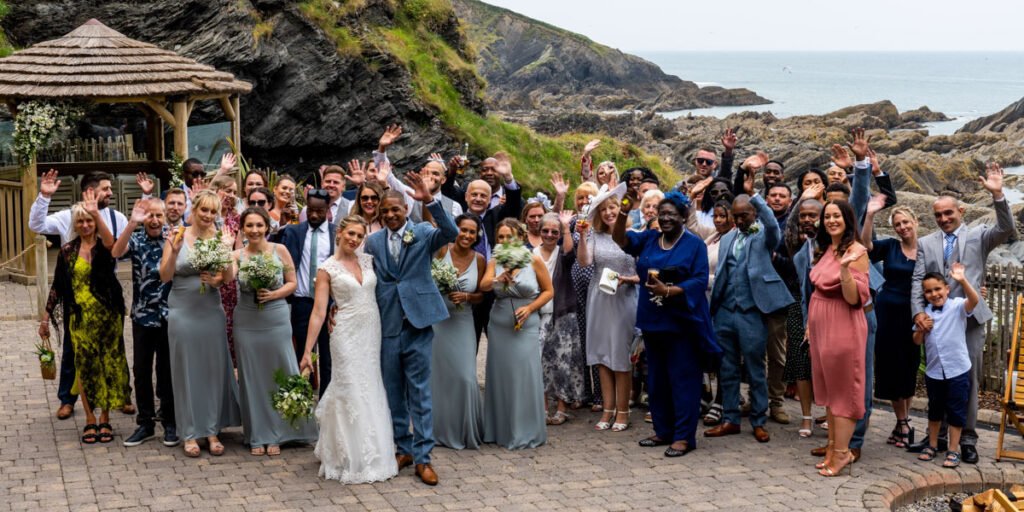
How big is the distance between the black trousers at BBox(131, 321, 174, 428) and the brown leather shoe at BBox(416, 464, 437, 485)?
7.40 feet

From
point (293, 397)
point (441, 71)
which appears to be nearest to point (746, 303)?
point (293, 397)

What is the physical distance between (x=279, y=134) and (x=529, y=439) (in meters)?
21.0

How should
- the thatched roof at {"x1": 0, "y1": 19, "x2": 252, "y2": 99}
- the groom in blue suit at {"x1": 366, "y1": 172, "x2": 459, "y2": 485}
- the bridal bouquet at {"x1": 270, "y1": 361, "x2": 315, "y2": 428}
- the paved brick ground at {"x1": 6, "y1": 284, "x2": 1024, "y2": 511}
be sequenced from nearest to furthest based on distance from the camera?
1. the paved brick ground at {"x1": 6, "y1": 284, "x2": 1024, "y2": 511}
2. the groom in blue suit at {"x1": 366, "y1": 172, "x2": 459, "y2": 485}
3. the bridal bouquet at {"x1": 270, "y1": 361, "x2": 315, "y2": 428}
4. the thatched roof at {"x1": 0, "y1": 19, "x2": 252, "y2": 99}

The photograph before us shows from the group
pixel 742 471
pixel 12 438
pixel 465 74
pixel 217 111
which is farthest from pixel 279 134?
pixel 742 471

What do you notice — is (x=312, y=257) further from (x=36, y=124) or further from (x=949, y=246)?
(x=36, y=124)

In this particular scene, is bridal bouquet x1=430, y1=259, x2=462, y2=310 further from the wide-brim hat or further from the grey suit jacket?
the grey suit jacket

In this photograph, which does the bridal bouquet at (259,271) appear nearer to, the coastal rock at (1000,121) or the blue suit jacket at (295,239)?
the blue suit jacket at (295,239)

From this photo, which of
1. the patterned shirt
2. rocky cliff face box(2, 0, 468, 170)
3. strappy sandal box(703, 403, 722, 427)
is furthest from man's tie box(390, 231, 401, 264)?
rocky cliff face box(2, 0, 468, 170)

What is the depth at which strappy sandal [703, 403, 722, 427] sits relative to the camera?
1088cm

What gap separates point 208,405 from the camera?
383 inches

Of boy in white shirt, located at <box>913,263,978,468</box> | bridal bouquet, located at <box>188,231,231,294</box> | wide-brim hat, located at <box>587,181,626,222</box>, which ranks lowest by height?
boy in white shirt, located at <box>913,263,978,468</box>

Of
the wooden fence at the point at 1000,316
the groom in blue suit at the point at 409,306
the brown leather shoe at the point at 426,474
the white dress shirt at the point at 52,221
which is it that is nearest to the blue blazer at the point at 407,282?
the groom in blue suit at the point at 409,306

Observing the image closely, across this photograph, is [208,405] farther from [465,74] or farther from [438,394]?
[465,74]

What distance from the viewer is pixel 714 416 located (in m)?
10.9
